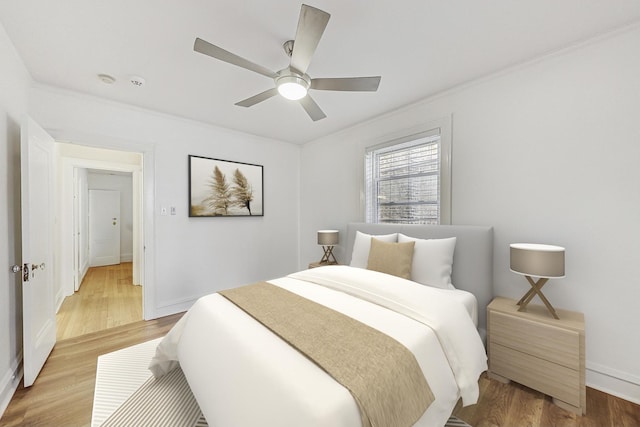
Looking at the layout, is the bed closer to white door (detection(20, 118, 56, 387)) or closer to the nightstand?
the nightstand

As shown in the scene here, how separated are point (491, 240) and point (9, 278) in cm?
392

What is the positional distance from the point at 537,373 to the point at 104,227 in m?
8.54

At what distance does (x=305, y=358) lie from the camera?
3.88 ft

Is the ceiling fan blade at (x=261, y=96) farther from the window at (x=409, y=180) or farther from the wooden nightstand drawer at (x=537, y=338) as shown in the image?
the wooden nightstand drawer at (x=537, y=338)

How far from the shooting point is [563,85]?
2.03m

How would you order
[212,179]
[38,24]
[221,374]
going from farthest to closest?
1. [212,179]
2. [38,24]
3. [221,374]

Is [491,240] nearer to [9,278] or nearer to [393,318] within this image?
[393,318]

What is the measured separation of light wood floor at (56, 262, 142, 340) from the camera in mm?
2967

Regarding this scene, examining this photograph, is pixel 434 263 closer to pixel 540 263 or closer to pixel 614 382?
pixel 540 263

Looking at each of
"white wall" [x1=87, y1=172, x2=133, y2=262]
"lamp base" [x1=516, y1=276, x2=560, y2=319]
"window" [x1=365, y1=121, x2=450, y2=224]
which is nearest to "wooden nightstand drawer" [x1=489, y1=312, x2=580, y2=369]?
"lamp base" [x1=516, y1=276, x2=560, y2=319]

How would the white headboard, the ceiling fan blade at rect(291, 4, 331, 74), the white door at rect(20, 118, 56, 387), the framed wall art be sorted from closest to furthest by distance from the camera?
the ceiling fan blade at rect(291, 4, 331, 74) < the white door at rect(20, 118, 56, 387) < the white headboard < the framed wall art

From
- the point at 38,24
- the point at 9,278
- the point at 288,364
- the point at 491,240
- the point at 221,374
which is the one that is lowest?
the point at 221,374

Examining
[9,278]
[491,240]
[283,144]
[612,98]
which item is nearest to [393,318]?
[491,240]

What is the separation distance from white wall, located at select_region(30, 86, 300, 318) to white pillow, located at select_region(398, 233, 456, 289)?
2571 mm
